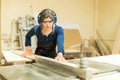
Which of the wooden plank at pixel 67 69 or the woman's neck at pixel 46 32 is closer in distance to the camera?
the wooden plank at pixel 67 69

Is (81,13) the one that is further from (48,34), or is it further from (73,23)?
(48,34)

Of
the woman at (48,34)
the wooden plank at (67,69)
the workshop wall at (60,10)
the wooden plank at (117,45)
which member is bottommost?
the wooden plank at (117,45)

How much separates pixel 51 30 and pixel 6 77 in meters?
1.10

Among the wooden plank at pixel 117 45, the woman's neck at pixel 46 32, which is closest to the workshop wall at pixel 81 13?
the wooden plank at pixel 117 45

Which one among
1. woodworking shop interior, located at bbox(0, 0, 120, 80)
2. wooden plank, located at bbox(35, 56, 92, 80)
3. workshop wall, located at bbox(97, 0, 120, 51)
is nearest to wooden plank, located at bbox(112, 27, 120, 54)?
woodworking shop interior, located at bbox(0, 0, 120, 80)

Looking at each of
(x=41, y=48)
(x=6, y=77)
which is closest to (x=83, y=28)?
(x=41, y=48)

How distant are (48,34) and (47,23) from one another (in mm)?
183

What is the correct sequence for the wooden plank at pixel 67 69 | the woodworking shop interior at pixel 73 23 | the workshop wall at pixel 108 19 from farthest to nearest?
the workshop wall at pixel 108 19 → the woodworking shop interior at pixel 73 23 → the wooden plank at pixel 67 69

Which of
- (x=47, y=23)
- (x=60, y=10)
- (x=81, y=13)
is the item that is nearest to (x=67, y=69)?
(x=47, y=23)

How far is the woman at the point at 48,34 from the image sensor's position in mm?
2119

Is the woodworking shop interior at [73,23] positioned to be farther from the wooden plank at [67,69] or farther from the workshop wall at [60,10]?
the wooden plank at [67,69]

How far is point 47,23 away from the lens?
2.15 meters

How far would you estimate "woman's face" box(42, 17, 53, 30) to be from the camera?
2.12m

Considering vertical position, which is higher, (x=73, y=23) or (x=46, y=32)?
(x=73, y=23)
